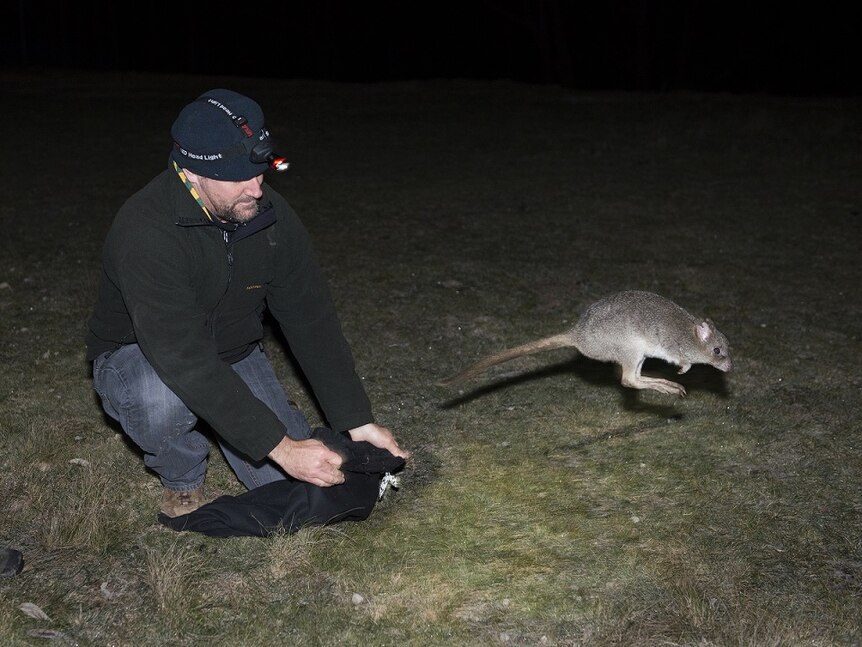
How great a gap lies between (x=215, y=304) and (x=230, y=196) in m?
0.44

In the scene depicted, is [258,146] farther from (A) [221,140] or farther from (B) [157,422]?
(B) [157,422]

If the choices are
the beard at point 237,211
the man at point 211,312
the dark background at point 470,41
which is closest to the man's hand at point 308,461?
the man at point 211,312

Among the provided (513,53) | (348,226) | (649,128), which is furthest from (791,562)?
(513,53)

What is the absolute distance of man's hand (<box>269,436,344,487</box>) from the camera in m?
3.16

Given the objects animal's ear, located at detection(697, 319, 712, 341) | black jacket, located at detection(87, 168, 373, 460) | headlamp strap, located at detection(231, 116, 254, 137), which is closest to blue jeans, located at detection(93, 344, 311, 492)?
black jacket, located at detection(87, 168, 373, 460)

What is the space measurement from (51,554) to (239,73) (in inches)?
675

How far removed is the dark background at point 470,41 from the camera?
60.1 feet

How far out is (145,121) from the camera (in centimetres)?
1215

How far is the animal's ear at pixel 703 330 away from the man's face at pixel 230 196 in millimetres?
1989

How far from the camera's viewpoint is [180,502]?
138 inches

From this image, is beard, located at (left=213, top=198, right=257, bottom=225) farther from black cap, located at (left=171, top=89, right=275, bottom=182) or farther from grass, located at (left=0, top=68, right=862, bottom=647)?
grass, located at (left=0, top=68, right=862, bottom=647)

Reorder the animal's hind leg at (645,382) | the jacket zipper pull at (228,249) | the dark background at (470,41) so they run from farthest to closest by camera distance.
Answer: the dark background at (470,41)
the animal's hind leg at (645,382)
the jacket zipper pull at (228,249)

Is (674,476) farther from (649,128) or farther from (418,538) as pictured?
(649,128)

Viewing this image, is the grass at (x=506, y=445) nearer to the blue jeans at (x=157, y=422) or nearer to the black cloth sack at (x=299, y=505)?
the black cloth sack at (x=299, y=505)
